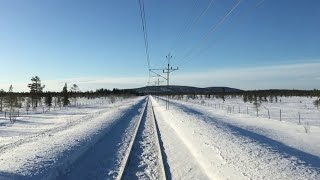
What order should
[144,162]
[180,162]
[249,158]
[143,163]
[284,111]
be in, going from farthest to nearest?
1. [284,111]
2. [180,162]
3. [144,162]
4. [143,163]
5. [249,158]

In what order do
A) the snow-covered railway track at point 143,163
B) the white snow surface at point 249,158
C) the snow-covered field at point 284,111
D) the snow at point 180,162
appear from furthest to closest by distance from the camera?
the snow-covered field at point 284,111, the snow at point 180,162, the snow-covered railway track at point 143,163, the white snow surface at point 249,158

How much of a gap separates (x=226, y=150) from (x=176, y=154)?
1.97 m

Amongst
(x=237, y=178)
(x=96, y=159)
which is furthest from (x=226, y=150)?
(x=96, y=159)

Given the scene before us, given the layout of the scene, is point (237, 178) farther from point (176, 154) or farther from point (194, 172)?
point (176, 154)

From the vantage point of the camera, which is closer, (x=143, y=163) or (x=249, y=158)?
(x=249, y=158)

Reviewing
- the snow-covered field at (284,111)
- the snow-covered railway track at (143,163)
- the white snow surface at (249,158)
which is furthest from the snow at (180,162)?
the snow-covered field at (284,111)

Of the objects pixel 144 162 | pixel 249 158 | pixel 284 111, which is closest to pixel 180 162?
pixel 144 162

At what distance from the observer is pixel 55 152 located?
13562 millimetres

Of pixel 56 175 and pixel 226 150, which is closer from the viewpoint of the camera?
pixel 56 175

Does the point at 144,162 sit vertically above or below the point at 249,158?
below

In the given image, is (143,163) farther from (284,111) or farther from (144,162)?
(284,111)

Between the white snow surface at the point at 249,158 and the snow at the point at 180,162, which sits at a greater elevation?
the white snow surface at the point at 249,158

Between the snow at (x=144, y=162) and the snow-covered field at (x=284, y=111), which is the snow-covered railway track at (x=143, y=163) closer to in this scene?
the snow at (x=144, y=162)

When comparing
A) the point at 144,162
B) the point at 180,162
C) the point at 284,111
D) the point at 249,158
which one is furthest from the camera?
the point at 284,111
